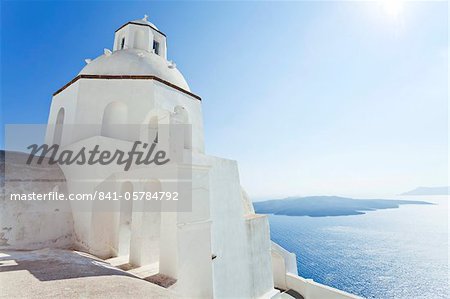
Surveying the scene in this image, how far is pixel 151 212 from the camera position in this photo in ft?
20.8

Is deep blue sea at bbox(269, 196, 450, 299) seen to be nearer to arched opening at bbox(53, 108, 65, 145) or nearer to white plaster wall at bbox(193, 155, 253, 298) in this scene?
white plaster wall at bbox(193, 155, 253, 298)

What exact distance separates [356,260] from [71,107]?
40641mm

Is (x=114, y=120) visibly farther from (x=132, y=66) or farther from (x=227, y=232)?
(x=227, y=232)

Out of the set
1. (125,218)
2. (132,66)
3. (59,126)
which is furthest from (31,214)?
(132,66)

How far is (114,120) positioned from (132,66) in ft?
9.23

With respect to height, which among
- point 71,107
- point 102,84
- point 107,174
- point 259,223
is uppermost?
point 102,84

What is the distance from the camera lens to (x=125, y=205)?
7.05 meters

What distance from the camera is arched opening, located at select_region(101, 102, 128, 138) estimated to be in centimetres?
827

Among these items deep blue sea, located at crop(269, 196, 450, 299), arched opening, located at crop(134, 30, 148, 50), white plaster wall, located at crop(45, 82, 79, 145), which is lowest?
deep blue sea, located at crop(269, 196, 450, 299)

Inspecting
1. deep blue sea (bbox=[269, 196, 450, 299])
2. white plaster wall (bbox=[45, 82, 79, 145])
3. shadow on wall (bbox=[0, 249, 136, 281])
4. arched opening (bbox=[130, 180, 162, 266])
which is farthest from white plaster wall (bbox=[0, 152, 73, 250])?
deep blue sea (bbox=[269, 196, 450, 299])

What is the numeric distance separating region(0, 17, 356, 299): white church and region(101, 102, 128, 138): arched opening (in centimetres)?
4

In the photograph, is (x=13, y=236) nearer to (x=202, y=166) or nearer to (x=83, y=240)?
(x=83, y=240)

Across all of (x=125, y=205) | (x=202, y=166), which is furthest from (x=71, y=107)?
(x=202, y=166)

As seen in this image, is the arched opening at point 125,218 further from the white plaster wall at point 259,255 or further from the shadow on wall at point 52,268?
the white plaster wall at point 259,255
